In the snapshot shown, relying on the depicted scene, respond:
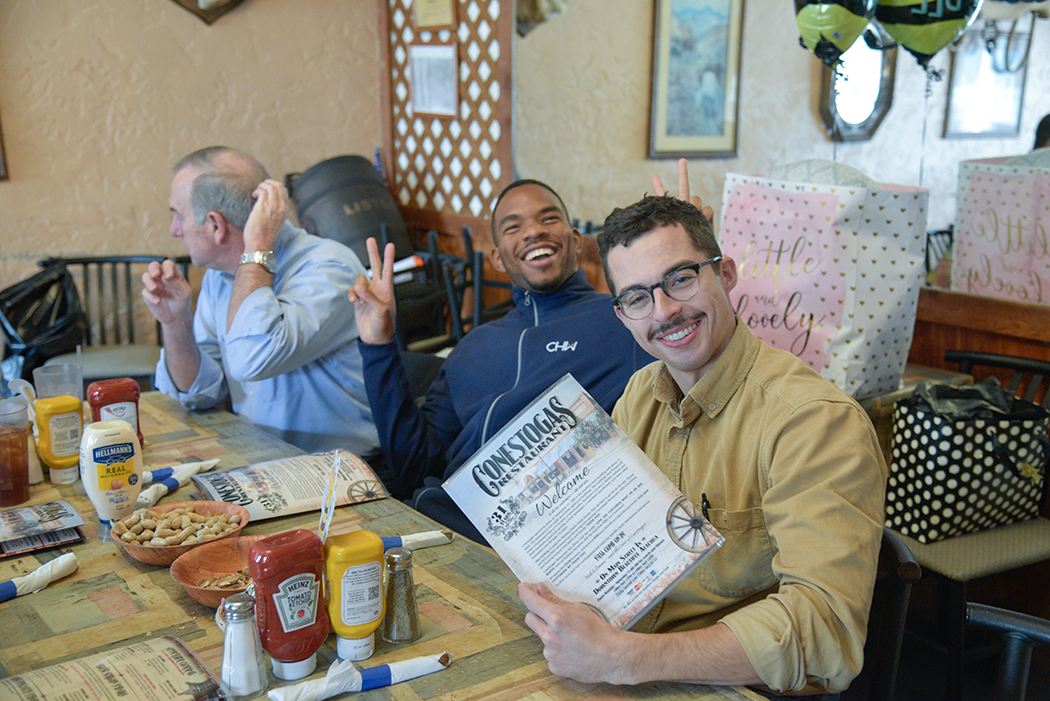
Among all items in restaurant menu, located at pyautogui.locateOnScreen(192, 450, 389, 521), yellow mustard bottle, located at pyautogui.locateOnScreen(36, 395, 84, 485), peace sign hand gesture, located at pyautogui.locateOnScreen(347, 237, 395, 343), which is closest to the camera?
restaurant menu, located at pyautogui.locateOnScreen(192, 450, 389, 521)

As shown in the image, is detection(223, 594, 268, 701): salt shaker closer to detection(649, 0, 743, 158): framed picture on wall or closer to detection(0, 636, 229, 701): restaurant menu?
detection(0, 636, 229, 701): restaurant menu

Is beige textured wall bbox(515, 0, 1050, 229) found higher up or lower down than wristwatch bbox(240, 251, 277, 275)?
higher up

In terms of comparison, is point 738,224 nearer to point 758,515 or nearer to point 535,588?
point 758,515

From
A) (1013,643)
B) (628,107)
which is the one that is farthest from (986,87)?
(1013,643)

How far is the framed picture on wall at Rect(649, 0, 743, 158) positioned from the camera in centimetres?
469

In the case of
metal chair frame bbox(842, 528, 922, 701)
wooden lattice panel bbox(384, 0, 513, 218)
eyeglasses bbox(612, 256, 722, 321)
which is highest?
wooden lattice panel bbox(384, 0, 513, 218)

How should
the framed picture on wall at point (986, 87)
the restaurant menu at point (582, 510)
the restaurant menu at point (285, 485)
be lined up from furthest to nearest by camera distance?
the framed picture on wall at point (986, 87)
the restaurant menu at point (285, 485)
the restaurant menu at point (582, 510)

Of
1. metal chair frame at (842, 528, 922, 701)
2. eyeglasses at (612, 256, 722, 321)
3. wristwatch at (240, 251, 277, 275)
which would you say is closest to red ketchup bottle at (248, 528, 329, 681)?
eyeglasses at (612, 256, 722, 321)

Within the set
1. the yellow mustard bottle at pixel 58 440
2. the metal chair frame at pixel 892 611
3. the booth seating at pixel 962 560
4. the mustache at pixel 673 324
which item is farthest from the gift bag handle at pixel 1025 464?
the yellow mustard bottle at pixel 58 440

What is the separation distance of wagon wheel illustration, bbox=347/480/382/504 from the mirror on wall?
4.72m

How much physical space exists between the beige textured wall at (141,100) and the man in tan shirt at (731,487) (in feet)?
10.7

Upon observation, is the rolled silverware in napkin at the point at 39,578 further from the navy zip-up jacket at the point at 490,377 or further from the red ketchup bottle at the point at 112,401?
the navy zip-up jacket at the point at 490,377

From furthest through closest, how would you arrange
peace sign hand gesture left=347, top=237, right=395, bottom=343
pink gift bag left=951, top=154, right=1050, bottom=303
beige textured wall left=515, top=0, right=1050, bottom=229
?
beige textured wall left=515, top=0, right=1050, bottom=229, pink gift bag left=951, top=154, right=1050, bottom=303, peace sign hand gesture left=347, top=237, right=395, bottom=343

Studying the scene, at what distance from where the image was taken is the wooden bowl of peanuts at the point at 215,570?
3.85 feet
